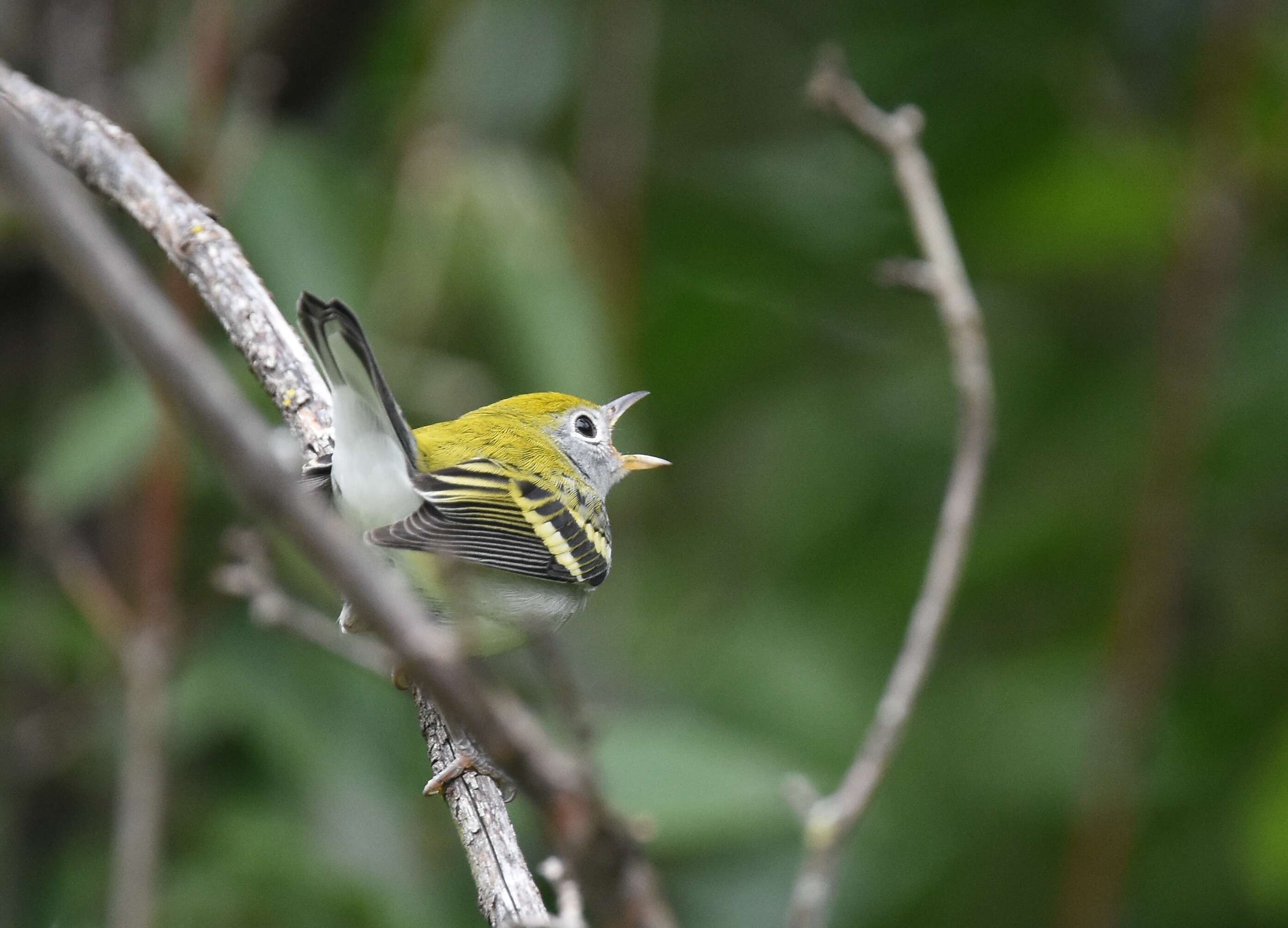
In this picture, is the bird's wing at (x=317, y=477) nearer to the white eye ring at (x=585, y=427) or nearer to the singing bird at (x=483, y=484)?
the singing bird at (x=483, y=484)

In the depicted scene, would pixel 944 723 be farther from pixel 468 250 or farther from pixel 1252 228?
pixel 468 250

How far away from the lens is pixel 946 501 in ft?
8.64

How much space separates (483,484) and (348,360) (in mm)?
677

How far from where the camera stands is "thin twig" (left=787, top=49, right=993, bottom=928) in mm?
1825

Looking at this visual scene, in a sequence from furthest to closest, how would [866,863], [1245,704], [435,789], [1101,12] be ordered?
1. [1101,12]
2. [866,863]
3. [1245,704]
4. [435,789]

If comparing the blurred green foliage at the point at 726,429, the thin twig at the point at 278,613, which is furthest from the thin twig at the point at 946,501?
the blurred green foliage at the point at 726,429

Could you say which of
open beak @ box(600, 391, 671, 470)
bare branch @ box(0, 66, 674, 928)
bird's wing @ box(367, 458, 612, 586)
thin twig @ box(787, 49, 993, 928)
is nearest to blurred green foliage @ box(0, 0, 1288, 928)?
open beak @ box(600, 391, 671, 470)

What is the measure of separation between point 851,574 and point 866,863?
0.97 metres

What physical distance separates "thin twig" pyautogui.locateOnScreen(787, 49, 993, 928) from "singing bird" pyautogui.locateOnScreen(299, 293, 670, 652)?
22.0 inches

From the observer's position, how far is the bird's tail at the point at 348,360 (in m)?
2.08

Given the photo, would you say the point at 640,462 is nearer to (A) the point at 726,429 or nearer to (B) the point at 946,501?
(B) the point at 946,501

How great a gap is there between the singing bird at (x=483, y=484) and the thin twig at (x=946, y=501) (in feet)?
1.83

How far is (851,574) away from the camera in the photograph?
4.54m

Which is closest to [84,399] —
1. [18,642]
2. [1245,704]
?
[18,642]
